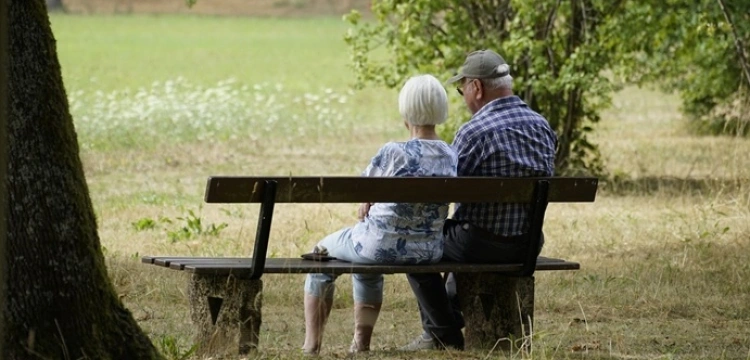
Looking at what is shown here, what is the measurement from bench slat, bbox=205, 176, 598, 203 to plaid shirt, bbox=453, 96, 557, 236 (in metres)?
0.20

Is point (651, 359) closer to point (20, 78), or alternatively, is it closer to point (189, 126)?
point (20, 78)

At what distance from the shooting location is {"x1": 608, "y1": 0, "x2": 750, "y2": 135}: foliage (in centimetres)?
1254

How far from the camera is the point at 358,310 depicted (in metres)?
6.82

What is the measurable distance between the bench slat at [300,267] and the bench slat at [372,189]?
31 cm

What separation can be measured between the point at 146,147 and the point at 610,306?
11522mm

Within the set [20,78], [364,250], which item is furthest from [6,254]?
[364,250]

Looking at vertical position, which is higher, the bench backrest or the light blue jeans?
the bench backrest

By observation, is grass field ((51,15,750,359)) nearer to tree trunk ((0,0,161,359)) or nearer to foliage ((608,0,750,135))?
tree trunk ((0,0,161,359))

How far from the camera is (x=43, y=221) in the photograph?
17.6ft

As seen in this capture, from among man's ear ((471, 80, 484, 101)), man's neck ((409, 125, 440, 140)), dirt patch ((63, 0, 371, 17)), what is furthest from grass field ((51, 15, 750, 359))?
dirt patch ((63, 0, 371, 17))

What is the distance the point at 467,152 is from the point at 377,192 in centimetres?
74

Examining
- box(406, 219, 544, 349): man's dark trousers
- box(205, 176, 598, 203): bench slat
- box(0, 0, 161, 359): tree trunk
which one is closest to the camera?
box(0, 0, 161, 359): tree trunk

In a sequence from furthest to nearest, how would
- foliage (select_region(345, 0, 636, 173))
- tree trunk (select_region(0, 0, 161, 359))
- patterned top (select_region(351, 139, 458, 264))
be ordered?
1. foliage (select_region(345, 0, 636, 173))
2. patterned top (select_region(351, 139, 458, 264))
3. tree trunk (select_region(0, 0, 161, 359))

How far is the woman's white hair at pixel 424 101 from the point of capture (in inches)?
261
